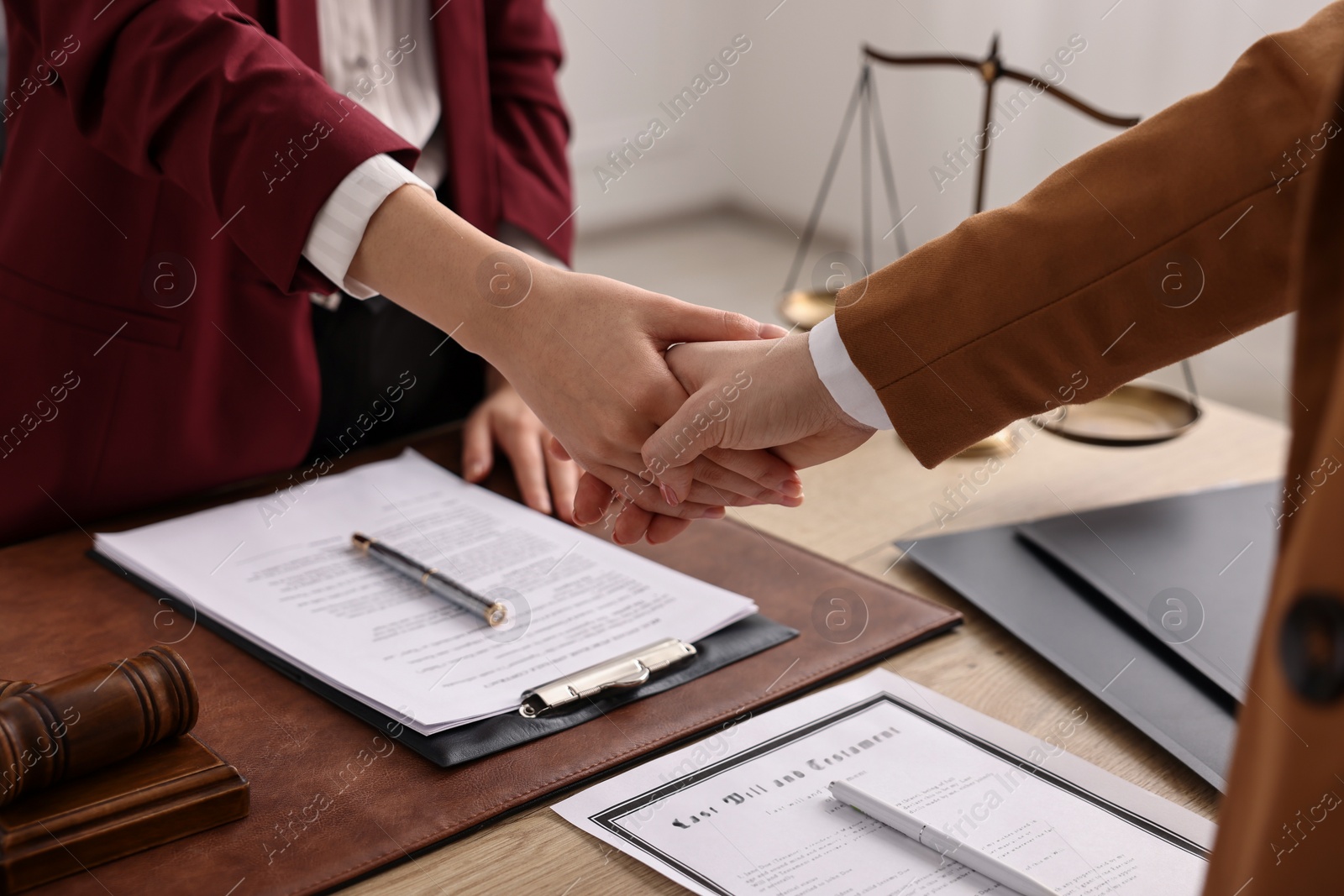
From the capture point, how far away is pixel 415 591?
2.99 ft

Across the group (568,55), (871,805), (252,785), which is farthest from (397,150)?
(568,55)

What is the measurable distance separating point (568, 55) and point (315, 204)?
2617 millimetres

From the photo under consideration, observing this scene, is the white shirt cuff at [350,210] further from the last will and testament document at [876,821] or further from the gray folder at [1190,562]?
the gray folder at [1190,562]

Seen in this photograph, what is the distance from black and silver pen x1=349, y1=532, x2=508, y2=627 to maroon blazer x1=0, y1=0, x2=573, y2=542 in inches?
8.3

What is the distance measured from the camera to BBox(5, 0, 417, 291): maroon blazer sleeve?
87 centimetres

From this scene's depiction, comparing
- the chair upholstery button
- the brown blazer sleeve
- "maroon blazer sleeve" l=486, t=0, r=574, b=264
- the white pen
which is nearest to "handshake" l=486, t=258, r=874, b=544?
the brown blazer sleeve

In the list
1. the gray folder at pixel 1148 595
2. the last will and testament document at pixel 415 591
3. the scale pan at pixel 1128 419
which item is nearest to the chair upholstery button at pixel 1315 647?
the gray folder at pixel 1148 595

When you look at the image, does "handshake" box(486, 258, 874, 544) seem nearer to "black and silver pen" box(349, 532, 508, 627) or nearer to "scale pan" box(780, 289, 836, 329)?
"black and silver pen" box(349, 532, 508, 627)

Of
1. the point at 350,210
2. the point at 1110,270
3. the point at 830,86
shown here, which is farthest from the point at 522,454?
the point at 830,86

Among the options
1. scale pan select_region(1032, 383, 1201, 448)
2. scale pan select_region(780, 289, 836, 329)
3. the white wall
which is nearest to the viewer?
scale pan select_region(1032, 383, 1201, 448)

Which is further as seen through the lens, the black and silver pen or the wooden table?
the black and silver pen

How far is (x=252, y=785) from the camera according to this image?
689mm

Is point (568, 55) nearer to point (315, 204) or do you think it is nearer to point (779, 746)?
point (315, 204)

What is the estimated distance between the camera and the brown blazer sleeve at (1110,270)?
746mm
